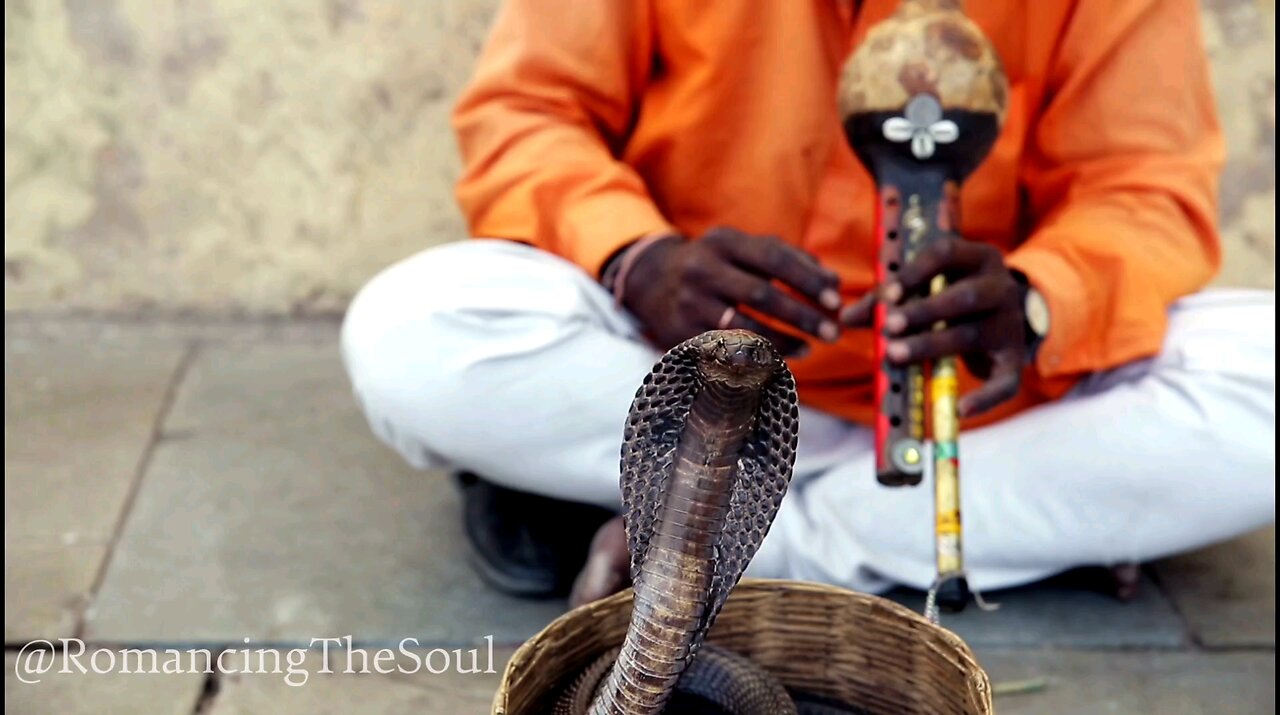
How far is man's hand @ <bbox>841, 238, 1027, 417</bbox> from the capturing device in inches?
58.5

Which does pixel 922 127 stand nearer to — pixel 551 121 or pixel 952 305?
pixel 952 305

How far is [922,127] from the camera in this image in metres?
1.49

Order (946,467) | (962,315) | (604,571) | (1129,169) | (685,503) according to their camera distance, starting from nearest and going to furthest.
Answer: (685,503), (946,467), (962,315), (604,571), (1129,169)

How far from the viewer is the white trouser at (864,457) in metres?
1.86

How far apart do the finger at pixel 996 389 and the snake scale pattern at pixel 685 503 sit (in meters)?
0.56

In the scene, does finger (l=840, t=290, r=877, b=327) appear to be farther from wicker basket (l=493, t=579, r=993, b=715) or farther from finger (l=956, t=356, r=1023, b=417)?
wicker basket (l=493, t=579, r=993, b=715)

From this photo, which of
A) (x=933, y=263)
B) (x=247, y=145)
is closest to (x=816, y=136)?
(x=933, y=263)

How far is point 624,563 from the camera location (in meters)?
1.88

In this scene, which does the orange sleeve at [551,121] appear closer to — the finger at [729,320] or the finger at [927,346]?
the finger at [729,320]

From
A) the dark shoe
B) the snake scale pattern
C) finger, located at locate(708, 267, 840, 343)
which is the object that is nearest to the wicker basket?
the snake scale pattern

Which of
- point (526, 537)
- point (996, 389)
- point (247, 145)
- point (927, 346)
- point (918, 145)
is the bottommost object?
point (526, 537)

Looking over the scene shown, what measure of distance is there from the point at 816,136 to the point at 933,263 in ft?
1.67

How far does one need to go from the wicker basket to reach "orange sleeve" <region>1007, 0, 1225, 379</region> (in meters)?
0.57

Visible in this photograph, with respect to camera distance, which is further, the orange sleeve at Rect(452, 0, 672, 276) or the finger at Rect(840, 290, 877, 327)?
the orange sleeve at Rect(452, 0, 672, 276)
